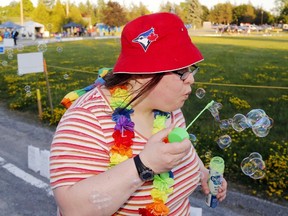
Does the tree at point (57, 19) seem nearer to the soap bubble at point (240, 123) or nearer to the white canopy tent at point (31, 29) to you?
the white canopy tent at point (31, 29)

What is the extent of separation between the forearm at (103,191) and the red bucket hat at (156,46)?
16.2 inches

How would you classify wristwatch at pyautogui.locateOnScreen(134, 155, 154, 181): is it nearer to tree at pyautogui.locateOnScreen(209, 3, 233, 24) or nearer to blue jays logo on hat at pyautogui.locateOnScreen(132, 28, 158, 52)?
blue jays logo on hat at pyautogui.locateOnScreen(132, 28, 158, 52)

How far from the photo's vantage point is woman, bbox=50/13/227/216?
1.35 metres

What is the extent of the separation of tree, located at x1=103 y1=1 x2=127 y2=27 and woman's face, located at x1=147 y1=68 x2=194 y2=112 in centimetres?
6013

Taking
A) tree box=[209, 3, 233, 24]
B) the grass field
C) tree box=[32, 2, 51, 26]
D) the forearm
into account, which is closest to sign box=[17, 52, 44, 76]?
the grass field

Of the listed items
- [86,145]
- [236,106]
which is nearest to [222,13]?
[236,106]

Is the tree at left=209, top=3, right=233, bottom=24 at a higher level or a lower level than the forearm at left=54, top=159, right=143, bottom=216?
higher

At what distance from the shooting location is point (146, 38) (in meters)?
1.48

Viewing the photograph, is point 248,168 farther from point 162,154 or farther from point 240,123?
point 162,154

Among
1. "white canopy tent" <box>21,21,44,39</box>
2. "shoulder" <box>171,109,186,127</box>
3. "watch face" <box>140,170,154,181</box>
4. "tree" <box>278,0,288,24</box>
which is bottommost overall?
"watch face" <box>140,170,154,181</box>

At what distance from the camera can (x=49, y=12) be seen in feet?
219

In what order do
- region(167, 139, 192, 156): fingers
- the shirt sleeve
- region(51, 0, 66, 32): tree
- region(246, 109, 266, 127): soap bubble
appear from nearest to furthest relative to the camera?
region(167, 139, 192, 156): fingers < the shirt sleeve < region(246, 109, 266, 127): soap bubble < region(51, 0, 66, 32): tree

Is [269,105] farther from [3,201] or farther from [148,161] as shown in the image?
[148,161]

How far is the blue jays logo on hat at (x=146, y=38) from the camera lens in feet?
4.83
